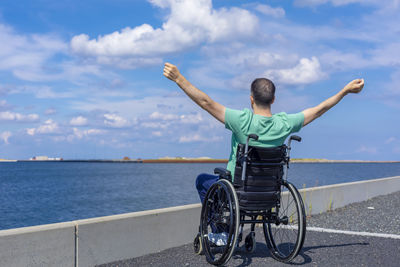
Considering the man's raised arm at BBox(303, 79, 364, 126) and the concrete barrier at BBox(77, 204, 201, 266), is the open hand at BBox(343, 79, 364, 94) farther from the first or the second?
the concrete barrier at BBox(77, 204, 201, 266)

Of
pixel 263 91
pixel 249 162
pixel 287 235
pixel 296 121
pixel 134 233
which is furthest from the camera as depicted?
pixel 287 235

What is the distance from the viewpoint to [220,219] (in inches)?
171

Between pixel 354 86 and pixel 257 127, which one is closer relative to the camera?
pixel 257 127

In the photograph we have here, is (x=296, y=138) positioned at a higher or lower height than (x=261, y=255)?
higher

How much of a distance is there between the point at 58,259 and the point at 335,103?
329 centimetres

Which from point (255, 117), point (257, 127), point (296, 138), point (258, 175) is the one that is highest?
point (255, 117)

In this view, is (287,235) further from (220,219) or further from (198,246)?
(220,219)

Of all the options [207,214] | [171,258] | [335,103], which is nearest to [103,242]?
[171,258]

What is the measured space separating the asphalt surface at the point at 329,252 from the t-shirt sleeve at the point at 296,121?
1.47m

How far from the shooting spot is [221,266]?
454 cm

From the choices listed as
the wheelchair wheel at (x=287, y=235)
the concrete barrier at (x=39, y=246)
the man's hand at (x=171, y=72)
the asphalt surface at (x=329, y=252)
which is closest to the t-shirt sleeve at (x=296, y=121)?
the wheelchair wheel at (x=287, y=235)

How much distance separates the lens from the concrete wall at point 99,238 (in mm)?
4055

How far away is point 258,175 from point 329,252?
186 cm

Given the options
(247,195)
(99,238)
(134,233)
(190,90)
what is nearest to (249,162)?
(247,195)
